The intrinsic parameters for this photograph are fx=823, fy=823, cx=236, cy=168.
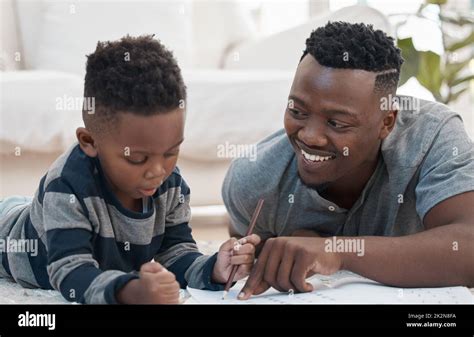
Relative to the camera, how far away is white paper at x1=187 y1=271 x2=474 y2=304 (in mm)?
883

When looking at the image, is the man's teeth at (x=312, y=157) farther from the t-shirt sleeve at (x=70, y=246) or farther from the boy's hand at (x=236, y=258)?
the t-shirt sleeve at (x=70, y=246)

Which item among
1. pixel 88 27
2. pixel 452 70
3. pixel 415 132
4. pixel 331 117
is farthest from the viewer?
pixel 452 70

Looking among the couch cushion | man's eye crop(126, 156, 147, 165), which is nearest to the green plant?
the couch cushion

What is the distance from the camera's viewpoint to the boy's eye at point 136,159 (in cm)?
81

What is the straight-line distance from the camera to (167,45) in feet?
5.59

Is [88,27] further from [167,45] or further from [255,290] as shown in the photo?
[255,290]

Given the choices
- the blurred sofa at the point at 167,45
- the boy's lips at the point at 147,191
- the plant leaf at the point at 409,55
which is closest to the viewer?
the boy's lips at the point at 147,191

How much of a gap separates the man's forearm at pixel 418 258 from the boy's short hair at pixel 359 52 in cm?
19

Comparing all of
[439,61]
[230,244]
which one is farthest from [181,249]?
[439,61]

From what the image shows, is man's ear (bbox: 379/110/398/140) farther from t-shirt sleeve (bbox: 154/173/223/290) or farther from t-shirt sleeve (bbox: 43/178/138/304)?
t-shirt sleeve (bbox: 43/178/138/304)

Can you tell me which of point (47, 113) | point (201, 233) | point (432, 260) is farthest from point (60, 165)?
point (201, 233)

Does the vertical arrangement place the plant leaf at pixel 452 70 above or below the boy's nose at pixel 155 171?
below

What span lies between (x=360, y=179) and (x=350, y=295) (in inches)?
9.6

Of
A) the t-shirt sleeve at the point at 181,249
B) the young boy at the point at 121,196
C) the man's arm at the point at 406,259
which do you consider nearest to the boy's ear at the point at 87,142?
the young boy at the point at 121,196
